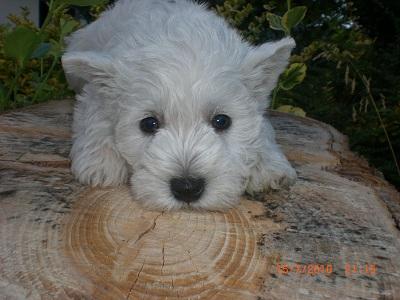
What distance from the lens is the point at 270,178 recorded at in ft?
9.68

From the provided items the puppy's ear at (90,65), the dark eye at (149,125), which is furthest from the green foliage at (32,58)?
the dark eye at (149,125)

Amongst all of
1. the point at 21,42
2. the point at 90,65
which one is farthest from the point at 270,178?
the point at 21,42

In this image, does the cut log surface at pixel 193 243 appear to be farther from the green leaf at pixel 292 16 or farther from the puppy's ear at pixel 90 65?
the green leaf at pixel 292 16

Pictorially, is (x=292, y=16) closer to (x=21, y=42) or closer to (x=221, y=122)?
(x=221, y=122)

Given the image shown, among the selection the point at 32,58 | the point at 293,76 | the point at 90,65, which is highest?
the point at 293,76

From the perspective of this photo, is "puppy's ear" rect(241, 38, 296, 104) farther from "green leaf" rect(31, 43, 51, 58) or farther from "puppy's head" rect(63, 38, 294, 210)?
"green leaf" rect(31, 43, 51, 58)

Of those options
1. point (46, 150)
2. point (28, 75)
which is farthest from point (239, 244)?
point (28, 75)

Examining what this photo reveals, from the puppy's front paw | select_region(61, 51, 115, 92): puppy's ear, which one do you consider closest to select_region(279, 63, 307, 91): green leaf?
the puppy's front paw

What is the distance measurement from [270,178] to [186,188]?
0.60 m

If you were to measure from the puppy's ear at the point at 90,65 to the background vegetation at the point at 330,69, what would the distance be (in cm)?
116

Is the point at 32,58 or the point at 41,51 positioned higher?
the point at 41,51
